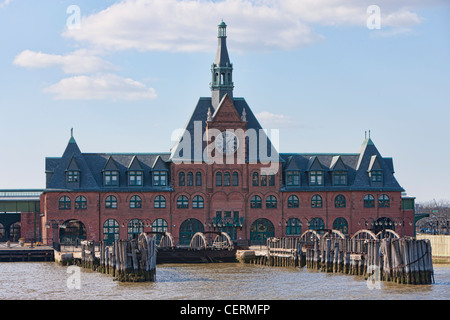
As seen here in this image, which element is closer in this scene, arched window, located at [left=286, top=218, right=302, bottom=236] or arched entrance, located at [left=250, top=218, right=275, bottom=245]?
arched entrance, located at [left=250, top=218, right=275, bottom=245]

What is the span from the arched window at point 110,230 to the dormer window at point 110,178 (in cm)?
418

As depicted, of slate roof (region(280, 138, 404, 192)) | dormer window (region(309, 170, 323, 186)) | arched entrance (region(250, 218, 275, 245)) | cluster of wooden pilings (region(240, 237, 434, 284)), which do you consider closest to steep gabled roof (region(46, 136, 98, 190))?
arched entrance (region(250, 218, 275, 245))

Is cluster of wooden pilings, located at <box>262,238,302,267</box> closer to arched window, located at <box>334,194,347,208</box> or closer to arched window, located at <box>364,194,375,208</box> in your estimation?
arched window, located at <box>334,194,347,208</box>

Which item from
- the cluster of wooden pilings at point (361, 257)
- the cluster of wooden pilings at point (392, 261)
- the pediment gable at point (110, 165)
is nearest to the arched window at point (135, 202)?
the pediment gable at point (110, 165)

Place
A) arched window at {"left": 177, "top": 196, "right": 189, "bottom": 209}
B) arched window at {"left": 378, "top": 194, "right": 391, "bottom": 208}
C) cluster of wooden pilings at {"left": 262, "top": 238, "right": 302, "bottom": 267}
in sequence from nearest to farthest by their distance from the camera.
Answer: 1. cluster of wooden pilings at {"left": 262, "top": 238, "right": 302, "bottom": 267}
2. arched window at {"left": 177, "top": 196, "right": 189, "bottom": 209}
3. arched window at {"left": 378, "top": 194, "right": 391, "bottom": 208}

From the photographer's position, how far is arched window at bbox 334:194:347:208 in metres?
113

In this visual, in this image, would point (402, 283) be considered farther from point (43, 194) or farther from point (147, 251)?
point (43, 194)

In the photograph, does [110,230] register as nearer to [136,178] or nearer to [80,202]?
[80,202]

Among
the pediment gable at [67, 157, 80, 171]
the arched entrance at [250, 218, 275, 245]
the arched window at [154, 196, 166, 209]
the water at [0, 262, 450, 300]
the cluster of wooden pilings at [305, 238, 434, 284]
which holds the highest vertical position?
the pediment gable at [67, 157, 80, 171]

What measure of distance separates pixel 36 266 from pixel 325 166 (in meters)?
38.8

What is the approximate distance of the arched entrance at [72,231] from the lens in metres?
110

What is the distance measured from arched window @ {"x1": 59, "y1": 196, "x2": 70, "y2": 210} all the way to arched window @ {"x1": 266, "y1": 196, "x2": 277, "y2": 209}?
2291cm

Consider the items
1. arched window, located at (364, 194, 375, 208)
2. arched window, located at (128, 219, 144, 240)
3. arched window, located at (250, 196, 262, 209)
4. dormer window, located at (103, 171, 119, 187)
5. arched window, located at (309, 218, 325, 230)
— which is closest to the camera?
Answer: arched window, located at (128, 219, 144, 240)

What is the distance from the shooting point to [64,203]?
356ft
